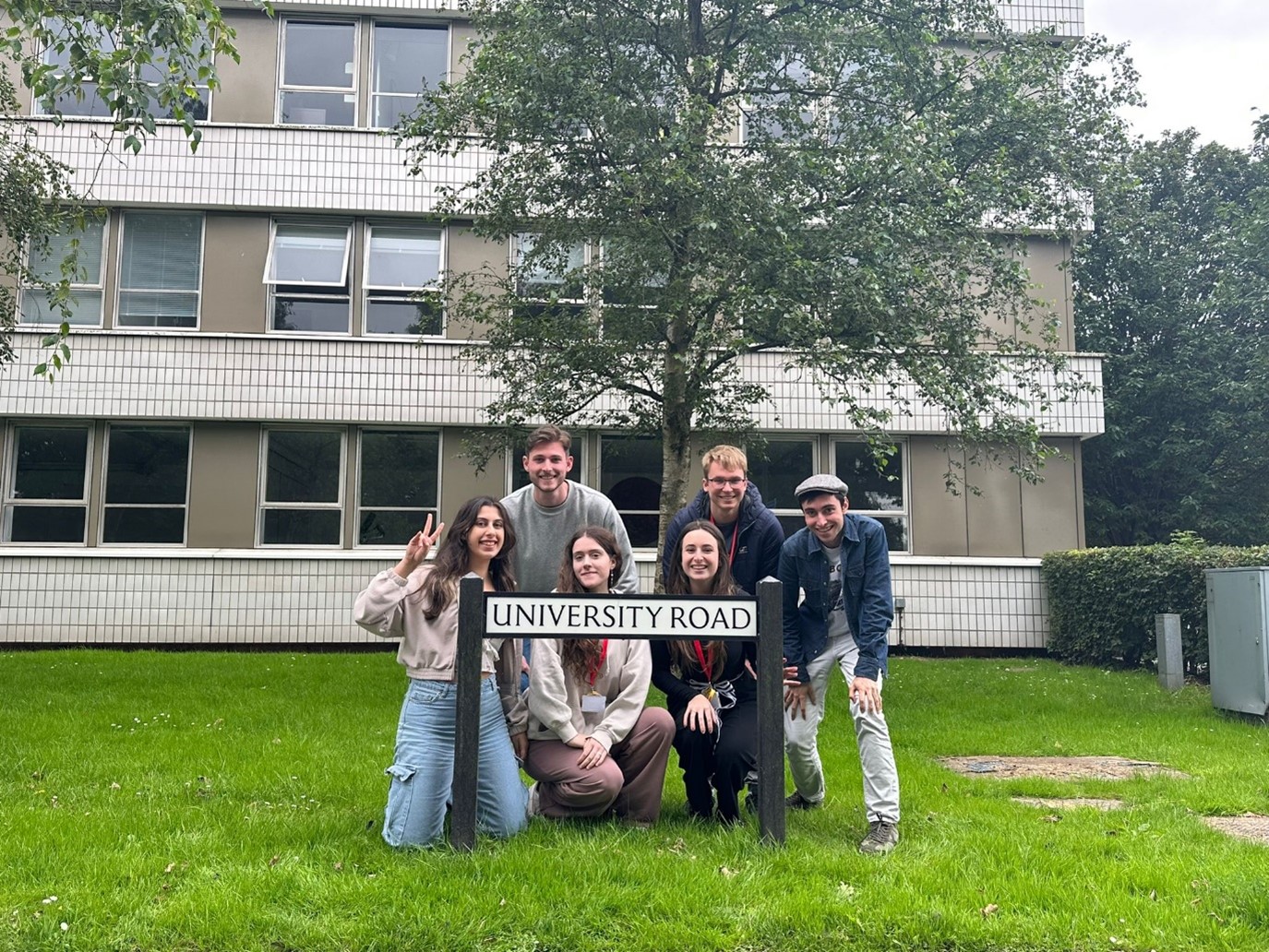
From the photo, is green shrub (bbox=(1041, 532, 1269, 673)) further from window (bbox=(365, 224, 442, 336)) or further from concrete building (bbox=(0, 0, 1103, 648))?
window (bbox=(365, 224, 442, 336))

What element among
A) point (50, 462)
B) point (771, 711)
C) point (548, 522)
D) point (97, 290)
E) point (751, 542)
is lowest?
point (771, 711)

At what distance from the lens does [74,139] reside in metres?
15.6

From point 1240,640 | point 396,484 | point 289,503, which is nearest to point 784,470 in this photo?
point 396,484

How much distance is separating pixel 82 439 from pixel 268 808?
1171cm

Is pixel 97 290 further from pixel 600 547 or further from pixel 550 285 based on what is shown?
pixel 600 547

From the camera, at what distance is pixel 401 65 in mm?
16312

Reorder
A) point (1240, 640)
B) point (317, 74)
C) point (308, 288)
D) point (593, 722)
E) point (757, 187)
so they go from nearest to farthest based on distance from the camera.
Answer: point (593, 722)
point (1240, 640)
point (757, 187)
point (308, 288)
point (317, 74)

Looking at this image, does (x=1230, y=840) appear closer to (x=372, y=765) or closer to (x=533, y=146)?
(x=372, y=765)

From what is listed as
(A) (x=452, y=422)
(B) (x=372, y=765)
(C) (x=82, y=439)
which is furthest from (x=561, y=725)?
(C) (x=82, y=439)

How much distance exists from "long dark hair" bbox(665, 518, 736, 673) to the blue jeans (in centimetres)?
93

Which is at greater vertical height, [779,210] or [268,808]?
[779,210]

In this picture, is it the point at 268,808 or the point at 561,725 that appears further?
the point at 268,808

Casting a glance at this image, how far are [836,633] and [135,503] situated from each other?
12.8m

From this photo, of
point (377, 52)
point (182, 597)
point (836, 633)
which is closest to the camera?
point (836, 633)
